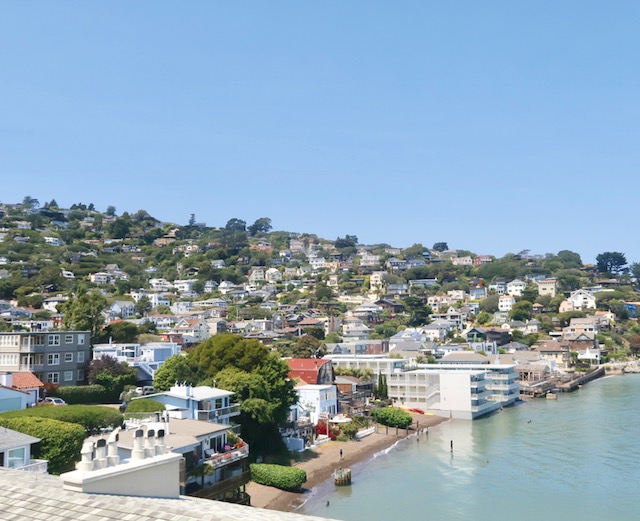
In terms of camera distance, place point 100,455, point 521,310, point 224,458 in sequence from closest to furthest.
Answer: point 100,455 → point 224,458 → point 521,310

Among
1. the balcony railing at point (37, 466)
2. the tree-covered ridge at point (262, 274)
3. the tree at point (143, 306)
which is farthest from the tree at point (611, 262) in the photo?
the balcony railing at point (37, 466)

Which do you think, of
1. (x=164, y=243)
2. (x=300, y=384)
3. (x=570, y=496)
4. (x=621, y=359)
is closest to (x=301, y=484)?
(x=570, y=496)

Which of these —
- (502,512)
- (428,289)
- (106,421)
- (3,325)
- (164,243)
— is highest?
(164,243)

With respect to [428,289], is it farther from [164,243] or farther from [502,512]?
[502,512]

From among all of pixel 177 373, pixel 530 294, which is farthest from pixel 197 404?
pixel 530 294

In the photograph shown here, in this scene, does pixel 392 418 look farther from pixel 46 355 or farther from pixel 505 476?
pixel 46 355
